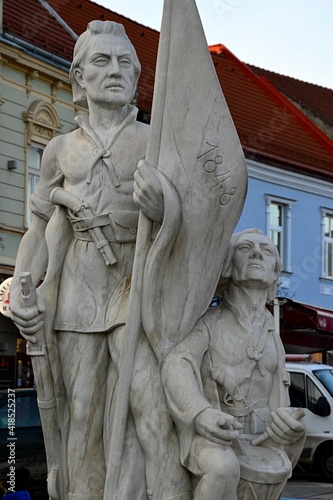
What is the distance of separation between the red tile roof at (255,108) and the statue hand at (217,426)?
20071mm

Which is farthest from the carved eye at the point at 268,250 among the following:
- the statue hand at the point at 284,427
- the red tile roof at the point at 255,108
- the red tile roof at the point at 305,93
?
the red tile roof at the point at 305,93

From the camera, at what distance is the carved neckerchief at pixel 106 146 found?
210 inches

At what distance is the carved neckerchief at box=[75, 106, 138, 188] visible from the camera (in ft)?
17.5

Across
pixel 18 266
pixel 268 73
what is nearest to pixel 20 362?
pixel 18 266

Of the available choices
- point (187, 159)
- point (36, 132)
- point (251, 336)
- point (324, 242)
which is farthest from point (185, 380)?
point (324, 242)

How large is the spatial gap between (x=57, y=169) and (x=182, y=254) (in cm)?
77

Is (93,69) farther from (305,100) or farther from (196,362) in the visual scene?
(305,100)

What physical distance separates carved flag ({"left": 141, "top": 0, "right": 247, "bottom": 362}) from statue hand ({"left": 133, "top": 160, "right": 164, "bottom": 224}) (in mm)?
61

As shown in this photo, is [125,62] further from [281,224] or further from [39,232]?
[281,224]

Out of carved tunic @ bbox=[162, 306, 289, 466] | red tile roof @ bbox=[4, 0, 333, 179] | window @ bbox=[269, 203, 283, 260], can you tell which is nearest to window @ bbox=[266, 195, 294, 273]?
window @ bbox=[269, 203, 283, 260]

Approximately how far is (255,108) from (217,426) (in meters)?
27.3

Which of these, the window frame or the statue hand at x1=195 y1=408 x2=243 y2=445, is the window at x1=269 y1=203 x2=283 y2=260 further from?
the statue hand at x1=195 y1=408 x2=243 y2=445

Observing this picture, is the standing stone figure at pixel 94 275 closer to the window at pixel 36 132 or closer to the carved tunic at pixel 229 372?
the carved tunic at pixel 229 372

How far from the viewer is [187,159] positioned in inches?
203
